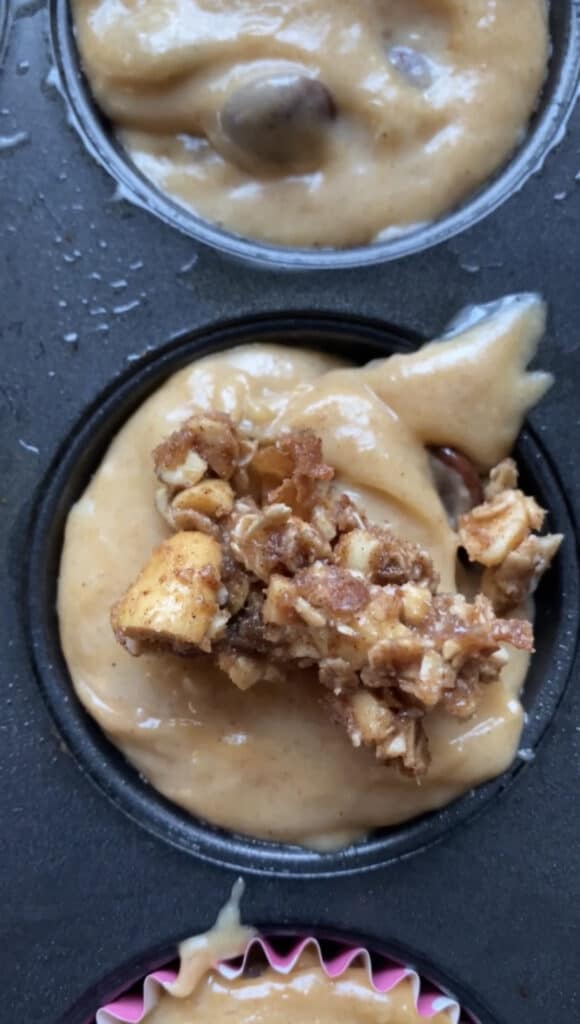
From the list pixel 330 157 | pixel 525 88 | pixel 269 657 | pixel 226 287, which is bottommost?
pixel 269 657

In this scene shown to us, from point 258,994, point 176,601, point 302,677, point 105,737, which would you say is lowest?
point 258,994

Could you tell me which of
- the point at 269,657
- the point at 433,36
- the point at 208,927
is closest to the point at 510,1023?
the point at 208,927

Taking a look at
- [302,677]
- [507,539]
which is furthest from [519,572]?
[302,677]

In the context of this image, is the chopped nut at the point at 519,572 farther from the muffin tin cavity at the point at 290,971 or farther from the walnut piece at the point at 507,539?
the muffin tin cavity at the point at 290,971

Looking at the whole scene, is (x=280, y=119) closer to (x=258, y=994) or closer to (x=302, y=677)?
(x=302, y=677)

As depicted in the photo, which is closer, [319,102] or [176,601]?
[176,601]

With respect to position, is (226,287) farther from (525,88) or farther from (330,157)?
(525,88)

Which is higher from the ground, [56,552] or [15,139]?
[15,139]
